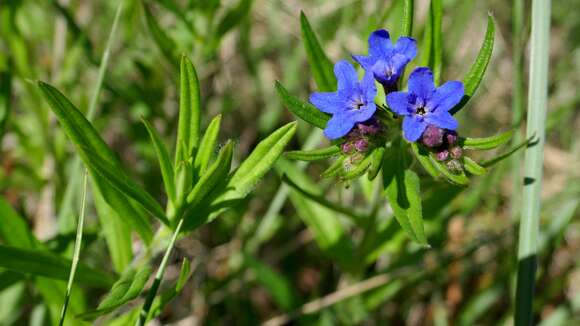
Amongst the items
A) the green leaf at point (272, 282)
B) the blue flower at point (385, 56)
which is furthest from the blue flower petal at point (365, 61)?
the green leaf at point (272, 282)

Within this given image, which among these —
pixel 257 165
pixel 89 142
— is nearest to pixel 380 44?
pixel 257 165

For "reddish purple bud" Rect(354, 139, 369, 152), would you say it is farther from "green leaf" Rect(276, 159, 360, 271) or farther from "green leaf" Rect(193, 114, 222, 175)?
"green leaf" Rect(276, 159, 360, 271)

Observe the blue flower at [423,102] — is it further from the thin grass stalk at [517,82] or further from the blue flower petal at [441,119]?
the thin grass stalk at [517,82]

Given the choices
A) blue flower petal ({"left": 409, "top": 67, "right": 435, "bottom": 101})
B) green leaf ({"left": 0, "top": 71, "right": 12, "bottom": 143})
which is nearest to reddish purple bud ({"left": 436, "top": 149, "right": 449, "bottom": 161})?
blue flower petal ({"left": 409, "top": 67, "right": 435, "bottom": 101})

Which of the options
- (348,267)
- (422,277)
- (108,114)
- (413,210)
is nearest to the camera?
(413,210)

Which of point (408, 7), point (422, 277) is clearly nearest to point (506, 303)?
point (422, 277)

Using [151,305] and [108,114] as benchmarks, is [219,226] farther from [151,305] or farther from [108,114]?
[151,305]

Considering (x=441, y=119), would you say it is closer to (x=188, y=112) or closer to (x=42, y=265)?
(x=188, y=112)
